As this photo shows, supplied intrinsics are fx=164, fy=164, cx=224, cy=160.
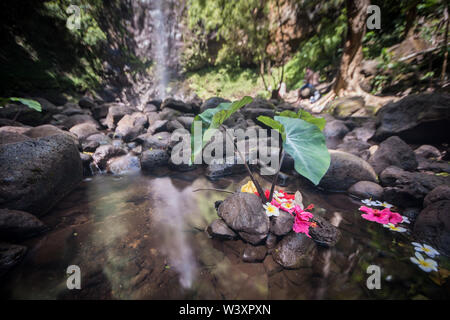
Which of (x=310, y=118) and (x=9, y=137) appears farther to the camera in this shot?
(x=9, y=137)

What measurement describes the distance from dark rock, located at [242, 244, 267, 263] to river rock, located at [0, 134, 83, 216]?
8.02 feet

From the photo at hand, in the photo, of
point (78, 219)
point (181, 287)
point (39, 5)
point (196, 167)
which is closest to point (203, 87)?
point (39, 5)

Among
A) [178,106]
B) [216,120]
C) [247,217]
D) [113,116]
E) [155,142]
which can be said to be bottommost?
[247,217]

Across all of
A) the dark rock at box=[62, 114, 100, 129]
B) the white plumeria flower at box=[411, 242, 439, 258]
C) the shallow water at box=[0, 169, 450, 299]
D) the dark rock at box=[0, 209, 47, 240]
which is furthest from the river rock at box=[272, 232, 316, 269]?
the dark rock at box=[62, 114, 100, 129]

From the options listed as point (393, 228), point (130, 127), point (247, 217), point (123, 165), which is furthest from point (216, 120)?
point (130, 127)

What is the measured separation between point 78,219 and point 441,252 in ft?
12.2

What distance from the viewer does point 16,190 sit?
1.78 m

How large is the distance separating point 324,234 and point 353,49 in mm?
6936

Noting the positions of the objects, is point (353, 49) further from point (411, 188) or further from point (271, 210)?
point (271, 210)

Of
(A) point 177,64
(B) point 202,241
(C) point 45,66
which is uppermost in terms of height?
(A) point 177,64

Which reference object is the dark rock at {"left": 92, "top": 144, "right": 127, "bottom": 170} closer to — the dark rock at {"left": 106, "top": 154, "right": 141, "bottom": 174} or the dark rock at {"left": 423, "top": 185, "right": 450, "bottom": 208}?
the dark rock at {"left": 106, "top": 154, "right": 141, "bottom": 174}

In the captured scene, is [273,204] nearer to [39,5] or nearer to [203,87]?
[39,5]

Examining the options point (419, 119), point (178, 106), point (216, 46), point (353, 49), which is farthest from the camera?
point (216, 46)

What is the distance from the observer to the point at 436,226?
60.6 inches
